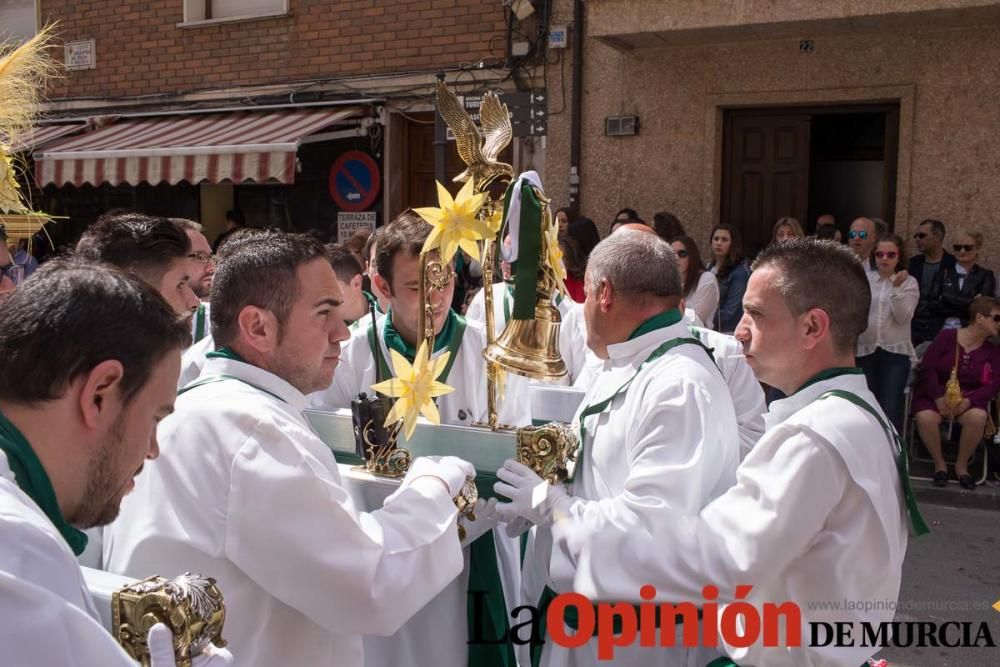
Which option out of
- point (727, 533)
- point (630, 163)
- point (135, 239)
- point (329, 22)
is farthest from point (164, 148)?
point (727, 533)

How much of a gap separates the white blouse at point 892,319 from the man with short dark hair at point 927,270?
567 mm

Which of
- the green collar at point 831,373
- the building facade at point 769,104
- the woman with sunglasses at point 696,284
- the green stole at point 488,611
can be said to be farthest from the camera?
the building facade at point 769,104

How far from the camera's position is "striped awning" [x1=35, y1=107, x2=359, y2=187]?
10.1m

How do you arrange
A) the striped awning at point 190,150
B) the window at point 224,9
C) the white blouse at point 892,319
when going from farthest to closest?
the window at point 224,9 < the striped awning at point 190,150 < the white blouse at point 892,319

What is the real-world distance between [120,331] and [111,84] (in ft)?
41.8

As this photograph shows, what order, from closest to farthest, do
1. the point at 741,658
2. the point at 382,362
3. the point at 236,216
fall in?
the point at 741,658 → the point at 382,362 → the point at 236,216

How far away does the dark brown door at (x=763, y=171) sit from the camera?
9.18 metres

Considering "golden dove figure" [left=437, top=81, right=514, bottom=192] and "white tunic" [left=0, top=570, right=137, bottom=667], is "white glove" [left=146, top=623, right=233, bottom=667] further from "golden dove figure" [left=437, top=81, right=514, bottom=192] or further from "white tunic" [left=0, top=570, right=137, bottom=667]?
"golden dove figure" [left=437, top=81, right=514, bottom=192]

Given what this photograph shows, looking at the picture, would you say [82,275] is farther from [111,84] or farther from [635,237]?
[111,84]

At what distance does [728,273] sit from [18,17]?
1148 cm

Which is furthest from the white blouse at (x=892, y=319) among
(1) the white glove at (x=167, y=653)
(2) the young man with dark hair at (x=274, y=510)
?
(1) the white glove at (x=167, y=653)

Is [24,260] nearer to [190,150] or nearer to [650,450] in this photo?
[190,150]

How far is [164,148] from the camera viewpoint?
10742 millimetres

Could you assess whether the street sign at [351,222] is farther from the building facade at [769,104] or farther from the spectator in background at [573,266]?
the spectator in background at [573,266]
